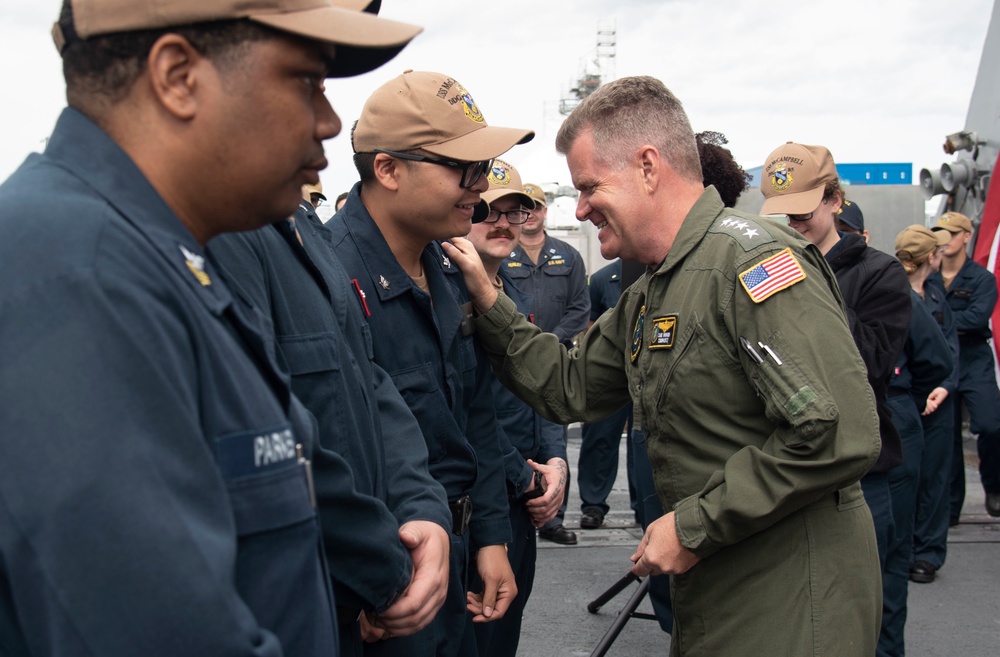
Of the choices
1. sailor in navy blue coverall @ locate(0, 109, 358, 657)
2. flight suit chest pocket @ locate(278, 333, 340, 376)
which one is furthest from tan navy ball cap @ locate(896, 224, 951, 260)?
sailor in navy blue coverall @ locate(0, 109, 358, 657)

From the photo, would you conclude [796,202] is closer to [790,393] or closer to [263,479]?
[790,393]

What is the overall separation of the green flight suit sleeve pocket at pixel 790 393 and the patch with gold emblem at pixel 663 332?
0.26m

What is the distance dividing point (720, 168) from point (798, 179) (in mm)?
1010

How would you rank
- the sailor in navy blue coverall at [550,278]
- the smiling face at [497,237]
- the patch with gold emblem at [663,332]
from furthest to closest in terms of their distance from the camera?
1. the sailor in navy blue coverall at [550,278]
2. the smiling face at [497,237]
3. the patch with gold emblem at [663,332]

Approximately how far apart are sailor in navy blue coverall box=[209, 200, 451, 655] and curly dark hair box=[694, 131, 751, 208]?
1.99 meters

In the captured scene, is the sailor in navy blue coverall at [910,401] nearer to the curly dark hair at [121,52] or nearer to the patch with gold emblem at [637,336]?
the patch with gold emblem at [637,336]

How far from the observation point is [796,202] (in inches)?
169

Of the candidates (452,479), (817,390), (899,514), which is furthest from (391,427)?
(899,514)

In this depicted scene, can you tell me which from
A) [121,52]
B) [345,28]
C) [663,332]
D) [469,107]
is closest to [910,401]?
[663,332]

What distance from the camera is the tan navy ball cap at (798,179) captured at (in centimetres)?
429

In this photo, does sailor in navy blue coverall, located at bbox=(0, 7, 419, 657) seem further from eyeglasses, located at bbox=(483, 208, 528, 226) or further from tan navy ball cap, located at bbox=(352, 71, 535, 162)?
eyeglasses, located at bbox=(483, 208, 528, 226)

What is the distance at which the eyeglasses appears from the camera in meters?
4.30

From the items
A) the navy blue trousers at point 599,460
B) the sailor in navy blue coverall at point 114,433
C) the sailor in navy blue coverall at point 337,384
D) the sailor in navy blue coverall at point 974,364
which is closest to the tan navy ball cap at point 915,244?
the sailor in navy blue coverall at point 974,364

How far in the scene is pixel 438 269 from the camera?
2805mm
